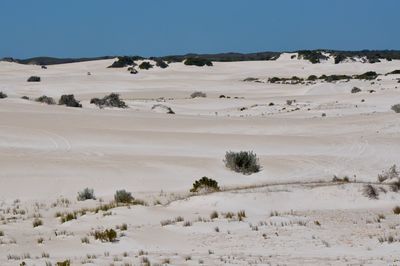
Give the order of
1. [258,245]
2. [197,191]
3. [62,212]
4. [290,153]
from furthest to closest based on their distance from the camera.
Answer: [290,153]
[197,191]
[62,212]
[258,245]

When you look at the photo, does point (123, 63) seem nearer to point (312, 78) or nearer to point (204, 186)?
point (312, 78)

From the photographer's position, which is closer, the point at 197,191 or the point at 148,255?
the point at 148,255

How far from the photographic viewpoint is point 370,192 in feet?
44.0

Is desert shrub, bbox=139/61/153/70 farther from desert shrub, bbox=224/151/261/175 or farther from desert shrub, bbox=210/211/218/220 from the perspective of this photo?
desert shrub, bbox=210/211/218/220

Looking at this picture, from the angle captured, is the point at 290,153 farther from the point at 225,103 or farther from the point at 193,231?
the point at 225,103

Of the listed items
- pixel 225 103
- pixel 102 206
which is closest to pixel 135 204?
pixel 102 206

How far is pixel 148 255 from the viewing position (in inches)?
345

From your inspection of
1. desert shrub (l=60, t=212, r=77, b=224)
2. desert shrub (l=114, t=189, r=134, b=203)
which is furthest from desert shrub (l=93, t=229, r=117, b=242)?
desert shrub (l=114, t=189, r=134, b=203)

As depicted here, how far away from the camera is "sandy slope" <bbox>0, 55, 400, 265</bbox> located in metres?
9.30

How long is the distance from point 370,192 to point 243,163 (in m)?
4.96

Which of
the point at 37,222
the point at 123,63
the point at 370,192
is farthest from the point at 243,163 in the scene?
the point at 123,63

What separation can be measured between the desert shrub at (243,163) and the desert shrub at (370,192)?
15.2ft

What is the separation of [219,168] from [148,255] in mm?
9491

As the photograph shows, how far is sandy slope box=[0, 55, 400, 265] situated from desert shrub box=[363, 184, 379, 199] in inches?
4.8
